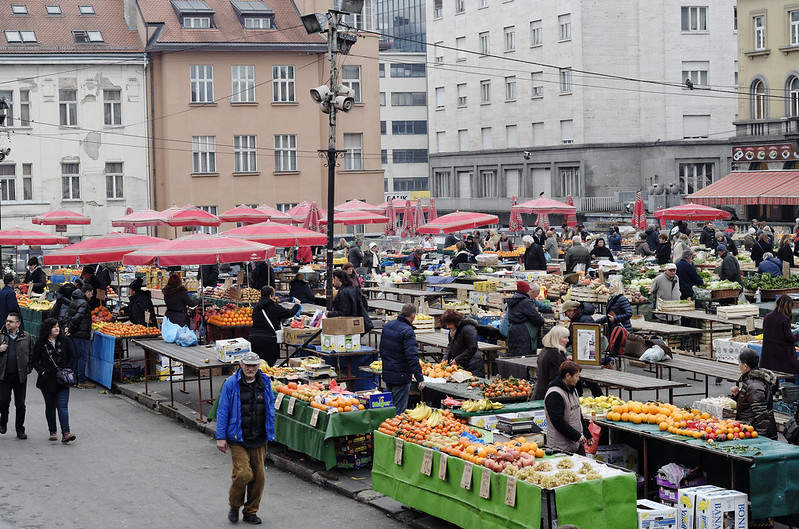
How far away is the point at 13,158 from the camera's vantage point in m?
50.6

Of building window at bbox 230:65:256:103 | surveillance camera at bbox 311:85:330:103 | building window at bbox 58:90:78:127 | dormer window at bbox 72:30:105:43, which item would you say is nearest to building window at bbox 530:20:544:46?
building window at bbox 230:65:256:103

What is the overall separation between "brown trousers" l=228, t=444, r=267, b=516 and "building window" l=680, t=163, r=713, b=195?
56.9m

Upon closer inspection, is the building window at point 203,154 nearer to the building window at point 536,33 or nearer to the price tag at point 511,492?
the building window at point 536,33

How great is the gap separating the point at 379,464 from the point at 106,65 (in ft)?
143

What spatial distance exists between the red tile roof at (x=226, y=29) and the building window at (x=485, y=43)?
24252 mm

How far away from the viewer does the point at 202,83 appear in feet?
173

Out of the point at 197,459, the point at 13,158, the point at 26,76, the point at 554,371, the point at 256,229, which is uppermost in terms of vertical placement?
the point at 26,76

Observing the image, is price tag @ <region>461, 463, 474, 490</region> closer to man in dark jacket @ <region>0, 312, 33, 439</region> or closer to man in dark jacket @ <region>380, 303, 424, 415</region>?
man in dark jacket @ <region>380, 303, 424, 415</region>

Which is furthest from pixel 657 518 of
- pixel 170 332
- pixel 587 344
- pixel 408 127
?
pixel 408 127

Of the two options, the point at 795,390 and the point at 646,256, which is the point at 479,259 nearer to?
the point at 646,256

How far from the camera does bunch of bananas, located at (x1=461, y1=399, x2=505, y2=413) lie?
13.1m

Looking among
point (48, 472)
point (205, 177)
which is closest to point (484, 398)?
point (48, 472)

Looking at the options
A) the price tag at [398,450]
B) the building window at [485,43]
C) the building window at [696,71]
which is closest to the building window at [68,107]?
the building window at [485,43]

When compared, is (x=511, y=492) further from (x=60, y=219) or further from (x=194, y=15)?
(x=194, y=15)
